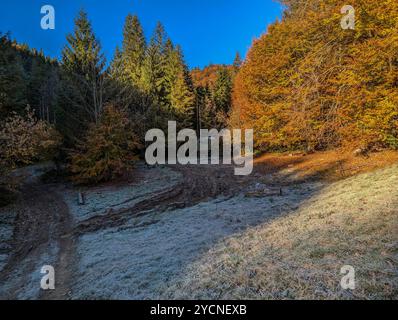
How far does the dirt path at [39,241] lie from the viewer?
744 centimetres

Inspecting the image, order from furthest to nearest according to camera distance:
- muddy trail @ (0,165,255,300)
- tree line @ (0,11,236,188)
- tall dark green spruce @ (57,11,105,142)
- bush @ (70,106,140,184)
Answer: tall dark green spruce @ (57,11,105,142)
bush @ (70,106,140,184)
tree line @ (0,11,236,188)
muddy trail @ (0,165,255,300)

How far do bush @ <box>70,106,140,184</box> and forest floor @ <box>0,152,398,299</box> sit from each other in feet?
9.21

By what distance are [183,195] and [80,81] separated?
14.9m

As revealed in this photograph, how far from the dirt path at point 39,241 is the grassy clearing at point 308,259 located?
3.88 meters

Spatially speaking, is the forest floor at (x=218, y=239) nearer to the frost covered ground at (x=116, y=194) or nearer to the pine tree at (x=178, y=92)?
the frost covered ground at (x=116, y=194)

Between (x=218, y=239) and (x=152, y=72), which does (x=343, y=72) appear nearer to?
(x=218, y=239)

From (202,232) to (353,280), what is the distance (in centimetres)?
558

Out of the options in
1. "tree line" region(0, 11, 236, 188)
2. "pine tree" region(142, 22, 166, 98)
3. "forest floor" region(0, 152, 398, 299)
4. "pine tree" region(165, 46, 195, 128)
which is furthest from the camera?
"pine tree" region(165, 46, 195, 128)

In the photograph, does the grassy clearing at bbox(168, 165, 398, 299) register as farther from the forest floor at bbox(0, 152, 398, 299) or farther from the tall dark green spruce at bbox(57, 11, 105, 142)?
the tall dark green spruce at bbox(57, 11, 105, 142)

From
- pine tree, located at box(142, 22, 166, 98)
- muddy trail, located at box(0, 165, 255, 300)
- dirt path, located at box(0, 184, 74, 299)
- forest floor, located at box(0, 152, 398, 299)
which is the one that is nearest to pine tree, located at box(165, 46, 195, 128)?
pine tree, located at box(142, 22, 166, 98)

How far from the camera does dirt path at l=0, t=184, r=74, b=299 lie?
7.44 meters
